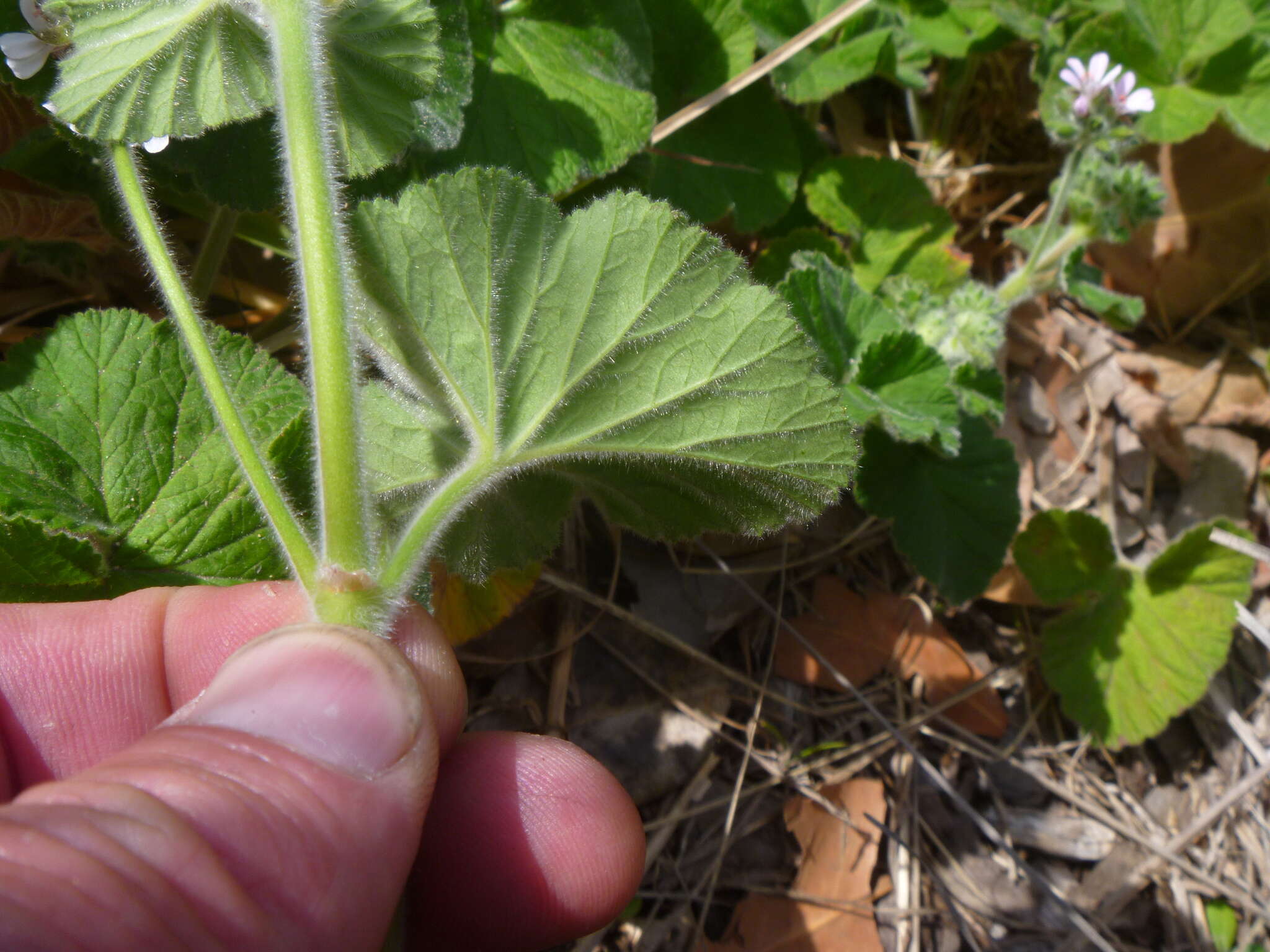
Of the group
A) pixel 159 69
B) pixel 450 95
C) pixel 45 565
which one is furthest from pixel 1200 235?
pixel 45 565

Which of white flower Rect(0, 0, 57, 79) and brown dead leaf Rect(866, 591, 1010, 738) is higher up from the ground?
white flower Rect(0, 0, 57, 79)

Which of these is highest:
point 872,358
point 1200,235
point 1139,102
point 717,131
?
point 717,131

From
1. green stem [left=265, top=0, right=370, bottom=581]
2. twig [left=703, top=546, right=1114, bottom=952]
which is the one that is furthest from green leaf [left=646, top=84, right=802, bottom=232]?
green stem [left=265, top=0, right=370, bottom=581]


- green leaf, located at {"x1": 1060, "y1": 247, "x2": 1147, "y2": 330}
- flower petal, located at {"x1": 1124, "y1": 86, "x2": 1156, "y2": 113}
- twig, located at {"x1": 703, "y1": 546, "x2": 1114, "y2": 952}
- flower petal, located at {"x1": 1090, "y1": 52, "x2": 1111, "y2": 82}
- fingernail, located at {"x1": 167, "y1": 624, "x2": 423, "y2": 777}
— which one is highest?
flower petal, located at {"x1": 1090, "y1": 52, "x2": 1111, "y2": 82}

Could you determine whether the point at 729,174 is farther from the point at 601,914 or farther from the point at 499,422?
the point at 601,914

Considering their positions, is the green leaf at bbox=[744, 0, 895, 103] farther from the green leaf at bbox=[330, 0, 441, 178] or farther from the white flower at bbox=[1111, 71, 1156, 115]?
the green leaf at bbox=[330, 0, 441, 178]

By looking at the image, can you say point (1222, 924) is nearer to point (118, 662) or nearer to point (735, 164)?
point (735, 164)
